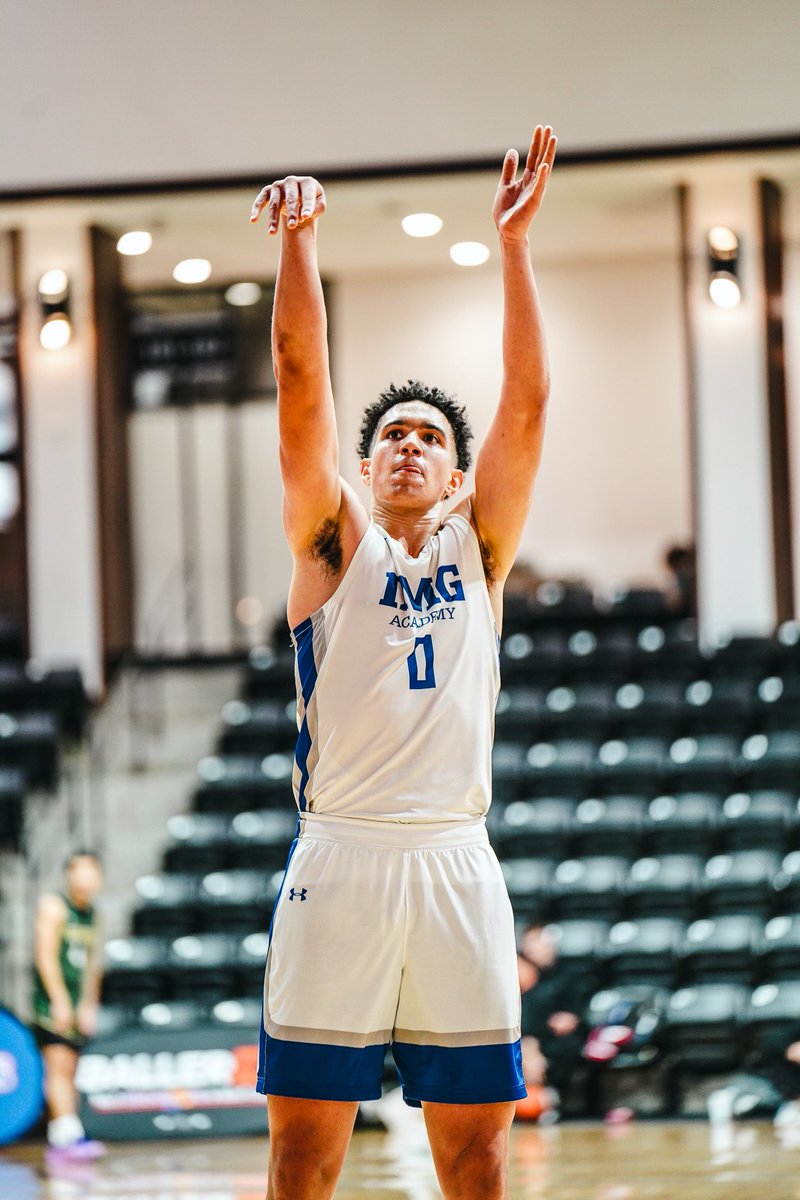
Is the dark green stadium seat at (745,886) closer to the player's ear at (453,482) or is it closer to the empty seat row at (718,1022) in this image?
the empty seat row at (718,1022)

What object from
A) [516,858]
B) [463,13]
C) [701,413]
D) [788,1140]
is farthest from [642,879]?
[463,13]

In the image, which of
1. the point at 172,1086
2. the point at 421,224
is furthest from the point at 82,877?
the point at 421,224

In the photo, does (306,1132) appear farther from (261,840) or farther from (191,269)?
(191,269)

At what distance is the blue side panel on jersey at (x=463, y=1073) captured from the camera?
284 centimetres

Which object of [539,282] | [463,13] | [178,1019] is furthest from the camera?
[539,282]

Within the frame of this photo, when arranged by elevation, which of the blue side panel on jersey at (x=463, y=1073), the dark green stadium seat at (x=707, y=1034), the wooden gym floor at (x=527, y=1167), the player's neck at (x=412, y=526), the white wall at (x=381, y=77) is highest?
the white wall at (x=381, y=77)

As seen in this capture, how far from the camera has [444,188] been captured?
430 inches

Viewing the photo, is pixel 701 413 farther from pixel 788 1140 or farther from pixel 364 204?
pixel 788 1140

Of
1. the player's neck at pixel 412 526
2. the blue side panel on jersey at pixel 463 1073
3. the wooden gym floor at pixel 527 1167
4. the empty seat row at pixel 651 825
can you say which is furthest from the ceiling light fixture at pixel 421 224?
the blue side panel on jersey at pixel 463 1073

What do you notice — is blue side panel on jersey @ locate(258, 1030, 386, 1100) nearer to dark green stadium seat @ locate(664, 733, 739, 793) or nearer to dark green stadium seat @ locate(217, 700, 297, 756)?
dark green stadium seat @ locate(664, 733, 739, 793)

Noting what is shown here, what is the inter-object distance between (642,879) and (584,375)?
7092 millimetres

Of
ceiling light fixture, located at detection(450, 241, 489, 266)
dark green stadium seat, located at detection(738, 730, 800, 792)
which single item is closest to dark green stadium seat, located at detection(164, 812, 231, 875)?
dark green stadium seat, located at detection(738, 730, 800, 792)

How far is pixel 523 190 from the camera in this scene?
10.1ft

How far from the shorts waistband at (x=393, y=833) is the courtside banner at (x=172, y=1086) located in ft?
13.9
